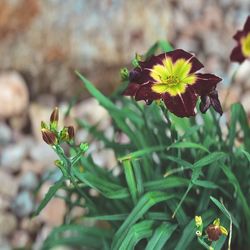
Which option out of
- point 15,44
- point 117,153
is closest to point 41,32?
point 15,44

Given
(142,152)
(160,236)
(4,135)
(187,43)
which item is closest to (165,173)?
(142,152)

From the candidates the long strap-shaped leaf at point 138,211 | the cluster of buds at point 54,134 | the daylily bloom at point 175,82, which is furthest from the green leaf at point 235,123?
the cluster of buds at point 54,134

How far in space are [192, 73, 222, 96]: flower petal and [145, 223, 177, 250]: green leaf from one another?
1.16 ft

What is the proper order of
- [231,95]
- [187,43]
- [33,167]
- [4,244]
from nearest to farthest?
1. [4,244]
2. [33,167]
3. [231,95]
4. [187,43]

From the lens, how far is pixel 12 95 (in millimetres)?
2682

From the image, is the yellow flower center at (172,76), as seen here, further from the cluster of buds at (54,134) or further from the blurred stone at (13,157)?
the blurred stone at (13,157)

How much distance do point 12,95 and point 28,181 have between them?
1.26 ft

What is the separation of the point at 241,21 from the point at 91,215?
1.71 m

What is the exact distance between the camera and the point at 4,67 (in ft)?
9.01

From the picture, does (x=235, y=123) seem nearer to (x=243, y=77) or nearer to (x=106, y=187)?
(x=106, y=187)

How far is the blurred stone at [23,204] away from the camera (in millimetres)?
2379

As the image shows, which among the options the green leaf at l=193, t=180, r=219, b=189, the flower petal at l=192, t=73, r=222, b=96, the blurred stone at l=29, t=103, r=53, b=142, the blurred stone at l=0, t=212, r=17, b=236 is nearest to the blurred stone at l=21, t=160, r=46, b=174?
the blurred stone at l=29, t=103, r=53, b=142

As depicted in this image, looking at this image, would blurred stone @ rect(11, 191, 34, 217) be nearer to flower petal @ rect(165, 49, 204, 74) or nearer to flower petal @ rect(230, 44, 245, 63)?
flower petal @ rect(230, 44, 245, 63)

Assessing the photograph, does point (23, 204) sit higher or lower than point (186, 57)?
lower
